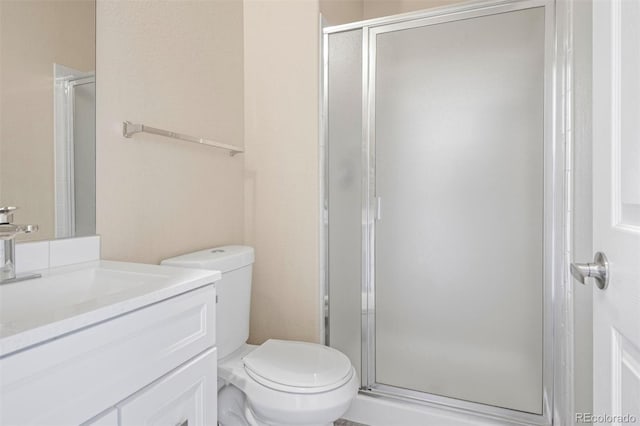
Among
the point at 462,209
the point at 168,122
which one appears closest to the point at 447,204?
the point at 462,209

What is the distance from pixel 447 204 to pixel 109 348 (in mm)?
1385

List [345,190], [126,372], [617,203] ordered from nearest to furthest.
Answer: [617,203] → [126,372] → [345,190]

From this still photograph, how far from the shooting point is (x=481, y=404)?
164 cm

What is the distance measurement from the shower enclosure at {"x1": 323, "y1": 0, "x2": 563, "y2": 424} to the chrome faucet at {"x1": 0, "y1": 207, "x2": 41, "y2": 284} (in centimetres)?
121

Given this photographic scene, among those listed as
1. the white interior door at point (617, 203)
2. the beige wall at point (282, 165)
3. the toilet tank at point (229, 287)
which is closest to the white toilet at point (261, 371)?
the toilet tank at point (229, 287)

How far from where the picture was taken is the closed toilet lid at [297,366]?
128 cm

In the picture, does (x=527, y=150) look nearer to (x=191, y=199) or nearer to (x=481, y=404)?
(x=481, y=404)

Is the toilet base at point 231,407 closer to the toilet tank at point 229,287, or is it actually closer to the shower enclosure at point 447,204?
the toilet tank at point 229,287

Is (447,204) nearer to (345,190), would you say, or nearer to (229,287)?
(345,190)

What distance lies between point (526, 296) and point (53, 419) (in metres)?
1.60

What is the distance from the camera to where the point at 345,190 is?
1841 mm

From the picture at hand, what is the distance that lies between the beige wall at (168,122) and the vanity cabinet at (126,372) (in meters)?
0.54

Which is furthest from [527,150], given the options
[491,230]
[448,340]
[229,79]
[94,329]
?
[94,329]

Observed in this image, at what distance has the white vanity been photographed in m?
0.58
